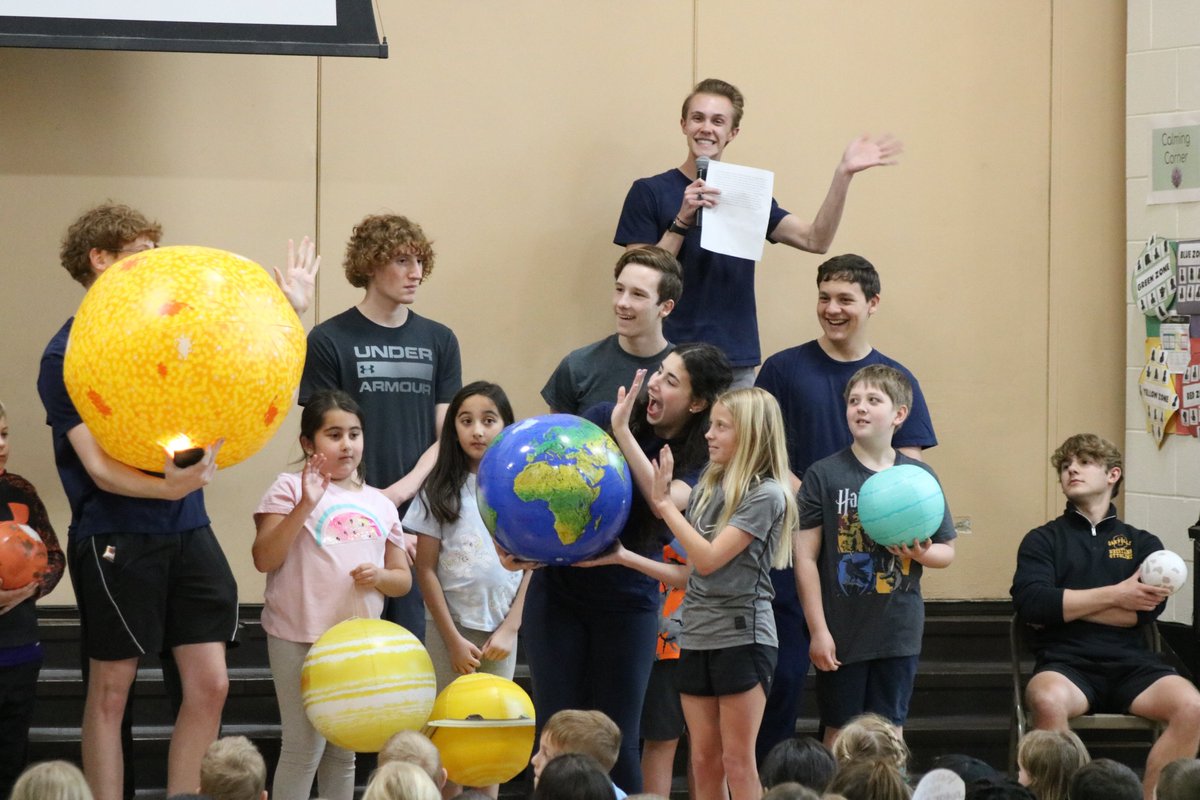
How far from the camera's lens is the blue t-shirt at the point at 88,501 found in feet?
10.9

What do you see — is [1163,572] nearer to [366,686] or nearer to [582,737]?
[582,737]

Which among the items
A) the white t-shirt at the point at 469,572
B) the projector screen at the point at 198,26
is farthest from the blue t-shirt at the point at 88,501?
the projector screen at the point at 198,26

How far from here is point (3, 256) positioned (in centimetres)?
471

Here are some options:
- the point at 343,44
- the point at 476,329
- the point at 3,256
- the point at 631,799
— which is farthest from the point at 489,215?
the point at 631,799

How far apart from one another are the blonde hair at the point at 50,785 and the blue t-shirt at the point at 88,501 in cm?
109

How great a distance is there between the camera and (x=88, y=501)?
3.35m

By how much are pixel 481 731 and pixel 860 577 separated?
116 cm

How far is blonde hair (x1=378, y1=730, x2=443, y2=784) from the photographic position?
2738 millimetres

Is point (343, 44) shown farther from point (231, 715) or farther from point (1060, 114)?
point (1060, 114)

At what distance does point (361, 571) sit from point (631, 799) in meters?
1.42

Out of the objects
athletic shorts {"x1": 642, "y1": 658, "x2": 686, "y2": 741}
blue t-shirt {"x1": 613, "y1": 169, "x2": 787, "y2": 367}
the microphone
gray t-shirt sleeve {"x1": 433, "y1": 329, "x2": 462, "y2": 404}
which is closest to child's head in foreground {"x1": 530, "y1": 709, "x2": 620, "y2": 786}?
athletic shorts {"x1": 642, "y1": 658, "x2": 686, "y2": 741}

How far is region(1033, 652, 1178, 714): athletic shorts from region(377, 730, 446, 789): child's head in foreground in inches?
82.9

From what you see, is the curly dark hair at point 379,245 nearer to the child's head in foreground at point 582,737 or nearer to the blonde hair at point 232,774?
the child's head in foreground at point 582,737

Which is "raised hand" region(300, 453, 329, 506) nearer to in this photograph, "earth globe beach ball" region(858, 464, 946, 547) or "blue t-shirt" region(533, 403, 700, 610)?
"blue t-shirt" region(533, 403, 700, 610)
